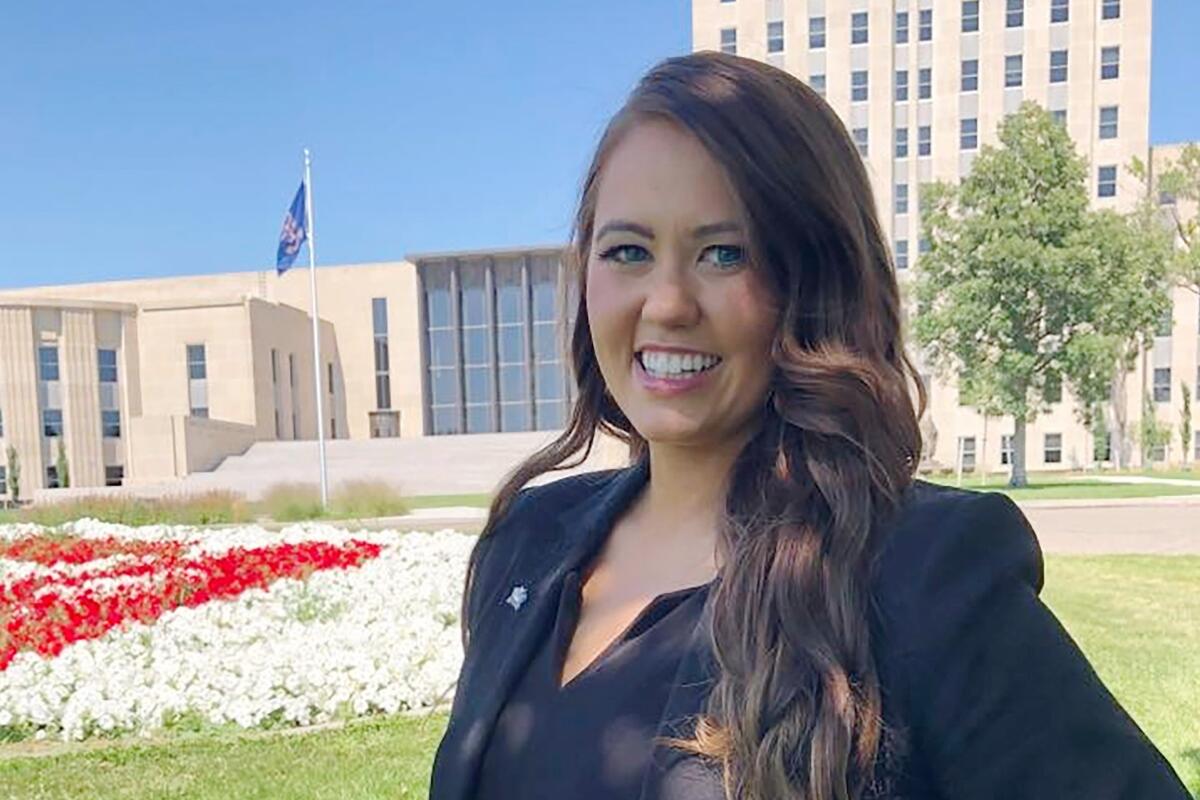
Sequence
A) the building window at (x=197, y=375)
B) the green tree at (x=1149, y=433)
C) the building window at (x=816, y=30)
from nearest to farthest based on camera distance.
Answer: the green tree at (x=1149, y=433)
the building window at (x=197, y=375)
the building window at (x=816, y=30)

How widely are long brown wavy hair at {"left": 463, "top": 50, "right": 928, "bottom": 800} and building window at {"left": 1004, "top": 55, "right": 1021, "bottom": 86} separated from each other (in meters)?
46.9

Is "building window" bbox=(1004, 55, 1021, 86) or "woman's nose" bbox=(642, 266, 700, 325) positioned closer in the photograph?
"woman's nose" bbox=(642, 266, 700, 325)

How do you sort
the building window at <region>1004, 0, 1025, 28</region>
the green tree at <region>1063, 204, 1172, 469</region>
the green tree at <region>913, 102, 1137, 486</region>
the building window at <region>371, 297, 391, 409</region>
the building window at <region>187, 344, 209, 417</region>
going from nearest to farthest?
the green tree at <region>1063, 204, 1172, 469</region>, the green tree at <region>913, 102, 1137, 486</region>, the building window at <region>187, 344, 209, 417</region>, the building window at <region>1004, 0, 1025, 28</region>, the building window at <region>371, 297, 391, 409</region>

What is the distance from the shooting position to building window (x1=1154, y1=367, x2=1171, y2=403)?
40188mm

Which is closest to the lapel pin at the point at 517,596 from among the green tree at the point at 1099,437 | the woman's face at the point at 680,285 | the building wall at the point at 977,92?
the woman's face at the point at 680,285

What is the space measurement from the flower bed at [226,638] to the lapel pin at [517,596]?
11.8 ft

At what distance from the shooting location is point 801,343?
47.4 inches

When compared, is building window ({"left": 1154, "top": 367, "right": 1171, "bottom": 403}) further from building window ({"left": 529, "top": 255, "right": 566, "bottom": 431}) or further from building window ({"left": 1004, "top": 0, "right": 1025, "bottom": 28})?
building window ({"left": 529, "top": 255, "right": 566, "bottom": 431})

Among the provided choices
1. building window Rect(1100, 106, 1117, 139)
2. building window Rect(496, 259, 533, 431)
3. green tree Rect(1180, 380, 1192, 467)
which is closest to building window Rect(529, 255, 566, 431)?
building window Rect(496, 259, 533, 431)

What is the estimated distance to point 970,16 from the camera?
41656mm

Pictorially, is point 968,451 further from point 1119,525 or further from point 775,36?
point 1119,525

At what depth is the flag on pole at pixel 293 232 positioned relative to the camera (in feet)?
76.7

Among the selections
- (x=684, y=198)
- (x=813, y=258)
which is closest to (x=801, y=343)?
(x=813, y=258)

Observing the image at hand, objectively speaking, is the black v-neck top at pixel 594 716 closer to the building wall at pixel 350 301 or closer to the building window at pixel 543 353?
the building window at pixel 543 353
